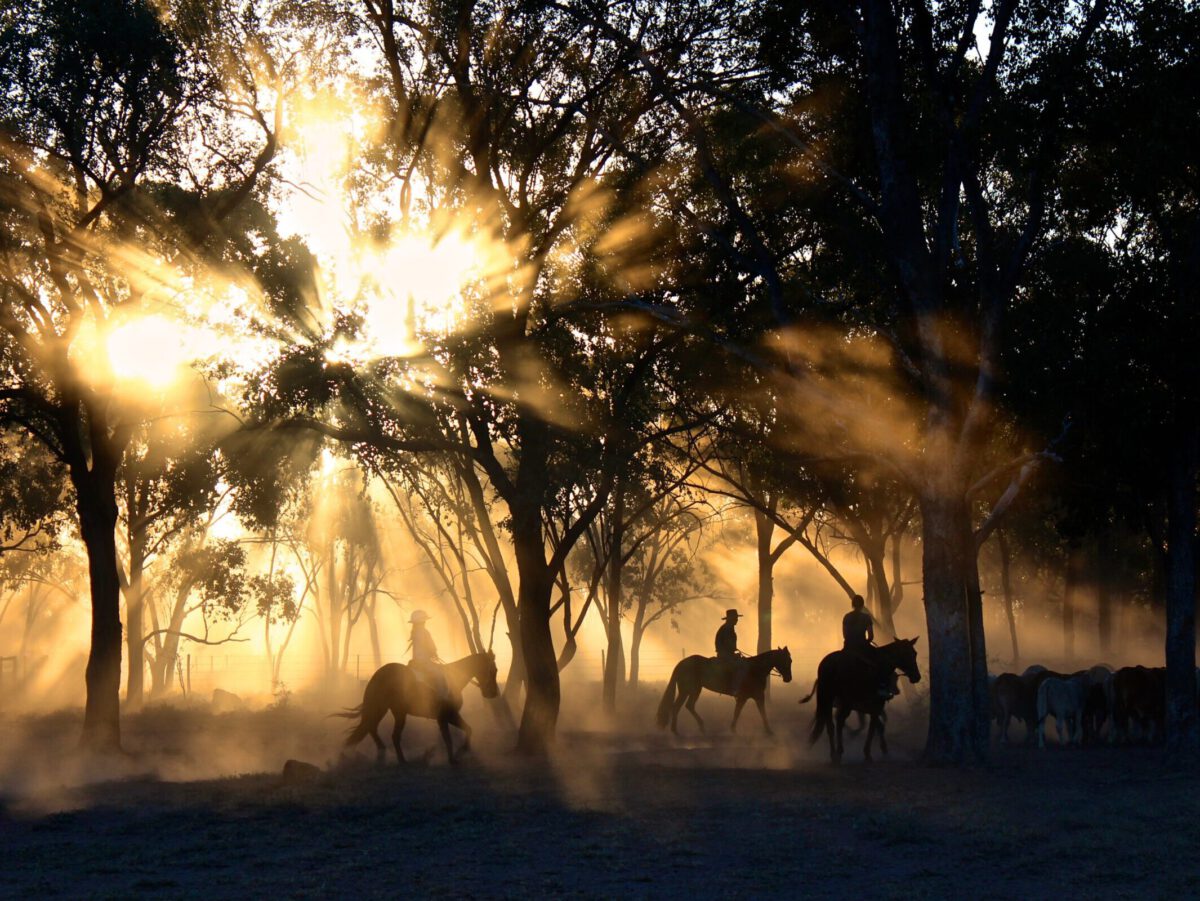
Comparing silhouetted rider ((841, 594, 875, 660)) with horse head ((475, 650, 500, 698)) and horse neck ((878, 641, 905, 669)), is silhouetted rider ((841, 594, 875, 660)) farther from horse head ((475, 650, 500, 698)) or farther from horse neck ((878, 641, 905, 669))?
horse head ((475, 650, 500, 698))

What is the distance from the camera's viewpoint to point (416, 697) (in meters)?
21.9

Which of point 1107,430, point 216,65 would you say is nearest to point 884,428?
point 1107,430

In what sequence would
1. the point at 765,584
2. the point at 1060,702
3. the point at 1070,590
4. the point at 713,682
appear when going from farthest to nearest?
the point at 1070,590
the point at 765,584
the point at 713,682
the point at 1060,702

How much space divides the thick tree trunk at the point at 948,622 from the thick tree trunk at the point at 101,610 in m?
15.5

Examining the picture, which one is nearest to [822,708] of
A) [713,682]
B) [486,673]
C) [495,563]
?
[486,673]

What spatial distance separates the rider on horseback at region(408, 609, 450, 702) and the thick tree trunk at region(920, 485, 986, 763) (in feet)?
27.3

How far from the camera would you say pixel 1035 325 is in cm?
2280

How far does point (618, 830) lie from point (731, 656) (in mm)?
14758

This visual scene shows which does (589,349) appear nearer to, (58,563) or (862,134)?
(862,134)

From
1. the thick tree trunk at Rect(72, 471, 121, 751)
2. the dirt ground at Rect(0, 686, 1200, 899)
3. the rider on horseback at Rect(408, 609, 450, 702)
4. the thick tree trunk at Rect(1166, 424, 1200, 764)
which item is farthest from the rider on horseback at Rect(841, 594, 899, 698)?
the thick tree trunk at Rect(72, 471, 121, 751)

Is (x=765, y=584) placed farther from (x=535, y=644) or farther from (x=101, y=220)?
(x=101, y=220)

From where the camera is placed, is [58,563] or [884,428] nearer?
[884,428]

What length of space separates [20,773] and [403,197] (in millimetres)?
13411

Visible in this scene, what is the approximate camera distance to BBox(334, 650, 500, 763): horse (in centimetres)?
2178
